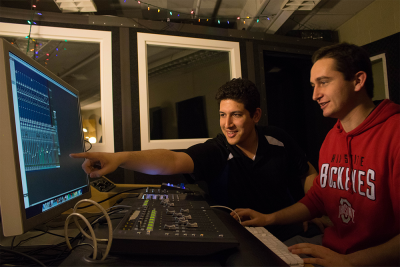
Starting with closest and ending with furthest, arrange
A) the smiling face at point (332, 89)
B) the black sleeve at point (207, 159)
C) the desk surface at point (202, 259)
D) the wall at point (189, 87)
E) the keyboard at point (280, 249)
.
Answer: the desk surface at point (202, 259)
the keyboard at point (280, 249)
the smiling face at point (332, 89)
the black sleeve at point (207, 159)
the wall at point (189, 87)

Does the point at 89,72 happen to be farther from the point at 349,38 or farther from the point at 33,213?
the point at 349,38

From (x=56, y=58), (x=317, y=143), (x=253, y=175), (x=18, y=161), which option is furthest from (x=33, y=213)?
(x=317, y=143)

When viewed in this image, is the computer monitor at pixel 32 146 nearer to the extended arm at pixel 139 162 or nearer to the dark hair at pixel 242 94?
the extended arm at pixel 139 162

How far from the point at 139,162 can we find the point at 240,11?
8.59 feet

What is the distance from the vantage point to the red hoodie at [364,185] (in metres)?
0.79

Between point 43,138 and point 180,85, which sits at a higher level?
point 180,85

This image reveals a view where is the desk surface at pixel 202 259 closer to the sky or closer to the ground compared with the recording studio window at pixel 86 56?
closer to the ground

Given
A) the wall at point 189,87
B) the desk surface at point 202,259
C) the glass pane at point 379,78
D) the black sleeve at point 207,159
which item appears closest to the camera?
the desk surface at point 202,259

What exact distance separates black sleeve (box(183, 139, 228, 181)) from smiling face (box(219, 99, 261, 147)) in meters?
0.10

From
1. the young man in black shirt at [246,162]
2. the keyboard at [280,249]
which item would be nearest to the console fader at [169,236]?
the keyboard at [280,249]

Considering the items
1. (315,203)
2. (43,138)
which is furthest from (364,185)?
(43,138)

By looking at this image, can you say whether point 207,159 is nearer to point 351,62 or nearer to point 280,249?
point 280,249

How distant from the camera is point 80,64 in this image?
6.64 feet

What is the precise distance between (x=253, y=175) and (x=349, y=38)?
3.05 metres
